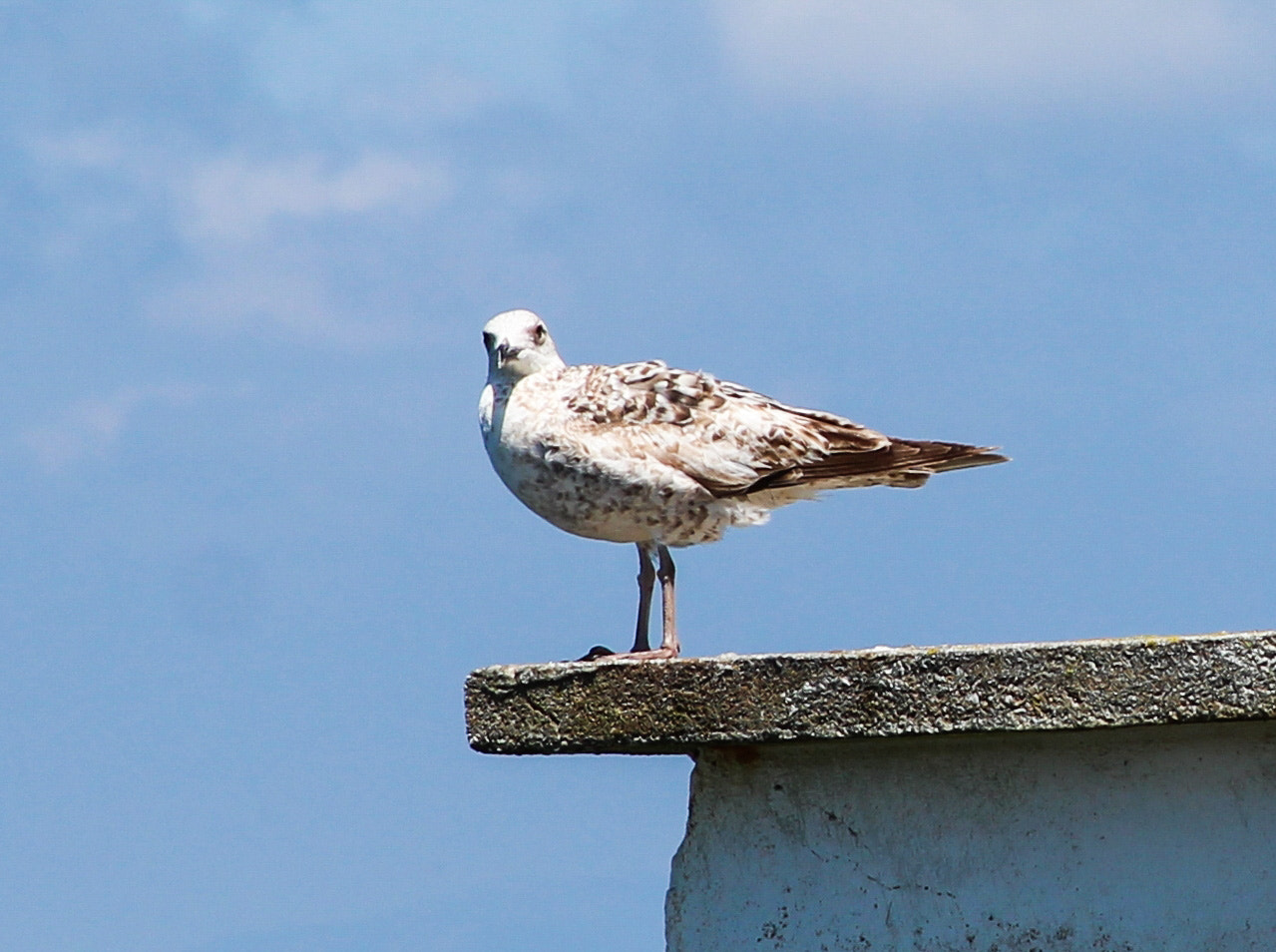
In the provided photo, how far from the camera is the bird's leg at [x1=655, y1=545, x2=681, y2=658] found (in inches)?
261

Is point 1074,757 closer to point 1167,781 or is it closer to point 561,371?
point 1167,781

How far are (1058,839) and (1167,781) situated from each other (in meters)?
0.29

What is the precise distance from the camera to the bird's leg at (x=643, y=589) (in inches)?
270

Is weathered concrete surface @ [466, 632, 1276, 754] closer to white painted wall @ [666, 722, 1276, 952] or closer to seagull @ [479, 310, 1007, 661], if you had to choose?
white painted wall @ [666, 722, 1276, 952]

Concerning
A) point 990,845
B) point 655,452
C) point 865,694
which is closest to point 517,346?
point 655,452

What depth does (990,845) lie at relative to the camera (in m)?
4.41

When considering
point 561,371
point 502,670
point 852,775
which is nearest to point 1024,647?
point 852,775

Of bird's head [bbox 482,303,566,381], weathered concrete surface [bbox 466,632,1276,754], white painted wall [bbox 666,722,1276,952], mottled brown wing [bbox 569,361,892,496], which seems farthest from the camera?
bird's head [bbox 482,303,566,381]

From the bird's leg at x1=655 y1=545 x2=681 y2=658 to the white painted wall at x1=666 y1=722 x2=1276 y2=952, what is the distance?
6.11 feet

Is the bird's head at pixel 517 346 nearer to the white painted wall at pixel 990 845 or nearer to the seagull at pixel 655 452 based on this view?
the seagull at pixel 655 452

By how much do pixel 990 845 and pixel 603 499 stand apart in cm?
242

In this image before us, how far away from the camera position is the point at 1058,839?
437 centimetres

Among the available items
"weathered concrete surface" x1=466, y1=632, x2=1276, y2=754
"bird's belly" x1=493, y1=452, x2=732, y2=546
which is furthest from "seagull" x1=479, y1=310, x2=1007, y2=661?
"weathered concrete surface" x1=466, y1=632, x2=1276, y2=754

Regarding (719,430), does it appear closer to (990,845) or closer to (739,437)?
(739,437)
